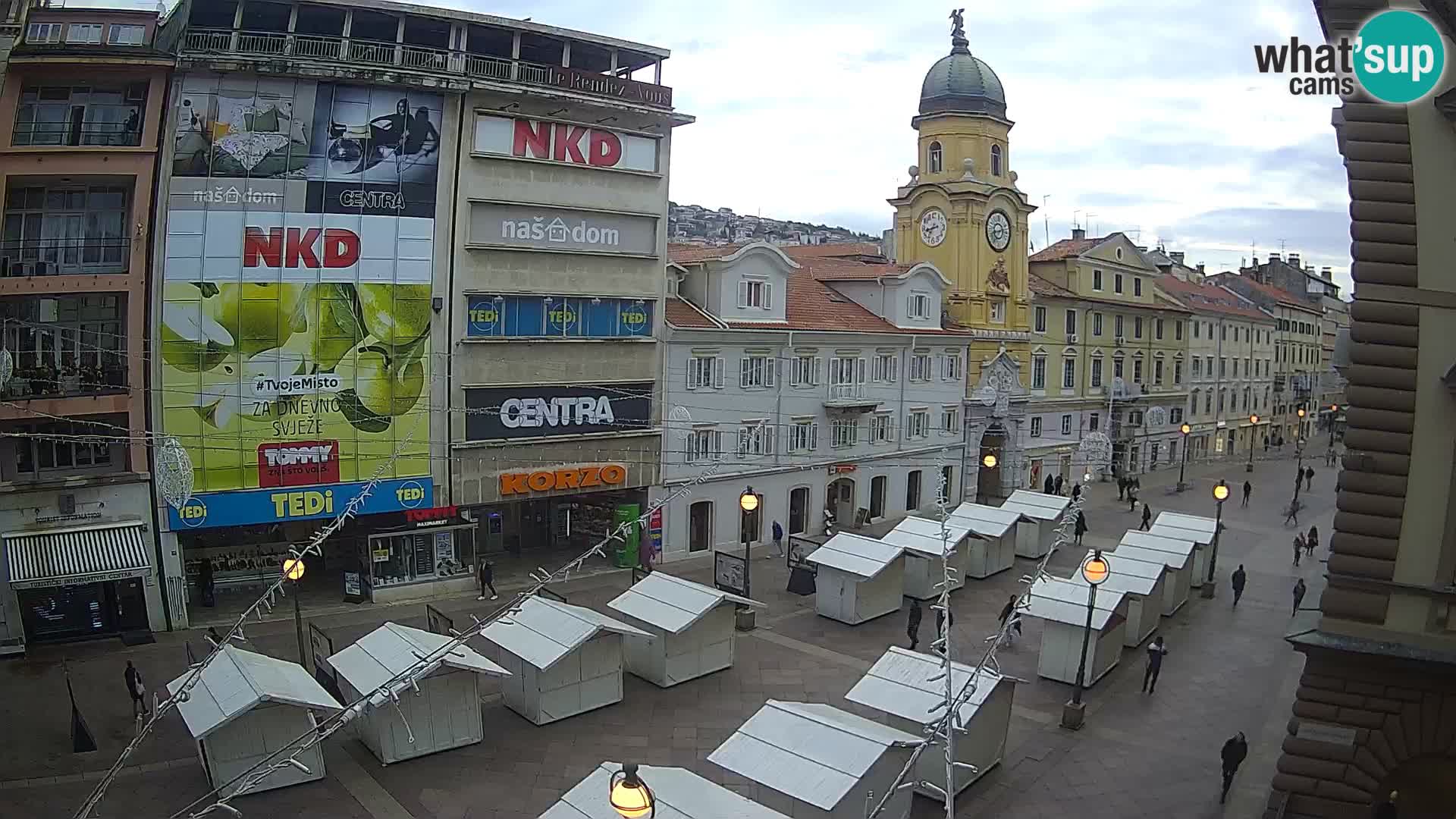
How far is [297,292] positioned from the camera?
94.7 feet

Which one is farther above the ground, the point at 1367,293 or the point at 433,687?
the point at 1367,293

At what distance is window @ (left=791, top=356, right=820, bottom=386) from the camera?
40.7 metres

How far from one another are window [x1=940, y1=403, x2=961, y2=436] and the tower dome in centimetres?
1480

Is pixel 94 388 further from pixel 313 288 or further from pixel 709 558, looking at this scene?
pixel 709 558

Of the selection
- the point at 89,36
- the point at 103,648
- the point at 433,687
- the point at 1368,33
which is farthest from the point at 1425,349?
the point at 89,36

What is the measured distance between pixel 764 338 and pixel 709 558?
28.9 feet

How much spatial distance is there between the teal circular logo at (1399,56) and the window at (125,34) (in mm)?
29368

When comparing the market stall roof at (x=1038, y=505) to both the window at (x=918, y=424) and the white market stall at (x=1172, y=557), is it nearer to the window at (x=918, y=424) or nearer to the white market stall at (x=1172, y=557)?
the white market stall at (x=1172, y=557)

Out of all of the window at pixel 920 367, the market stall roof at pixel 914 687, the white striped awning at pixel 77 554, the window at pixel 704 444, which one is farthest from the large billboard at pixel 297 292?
the window at pixel 920 367

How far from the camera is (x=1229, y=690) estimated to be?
81.9ft

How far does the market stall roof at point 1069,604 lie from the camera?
24641 millimetres

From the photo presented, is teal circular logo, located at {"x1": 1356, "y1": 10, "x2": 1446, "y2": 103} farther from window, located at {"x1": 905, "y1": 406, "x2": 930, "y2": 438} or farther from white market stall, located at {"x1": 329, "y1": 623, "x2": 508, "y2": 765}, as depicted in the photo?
window, located at {"x1": 905, "y1": 406, "x2": 930, "y2": 438}

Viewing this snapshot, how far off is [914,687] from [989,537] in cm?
1593

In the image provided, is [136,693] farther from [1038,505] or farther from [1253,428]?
[1253,428]
